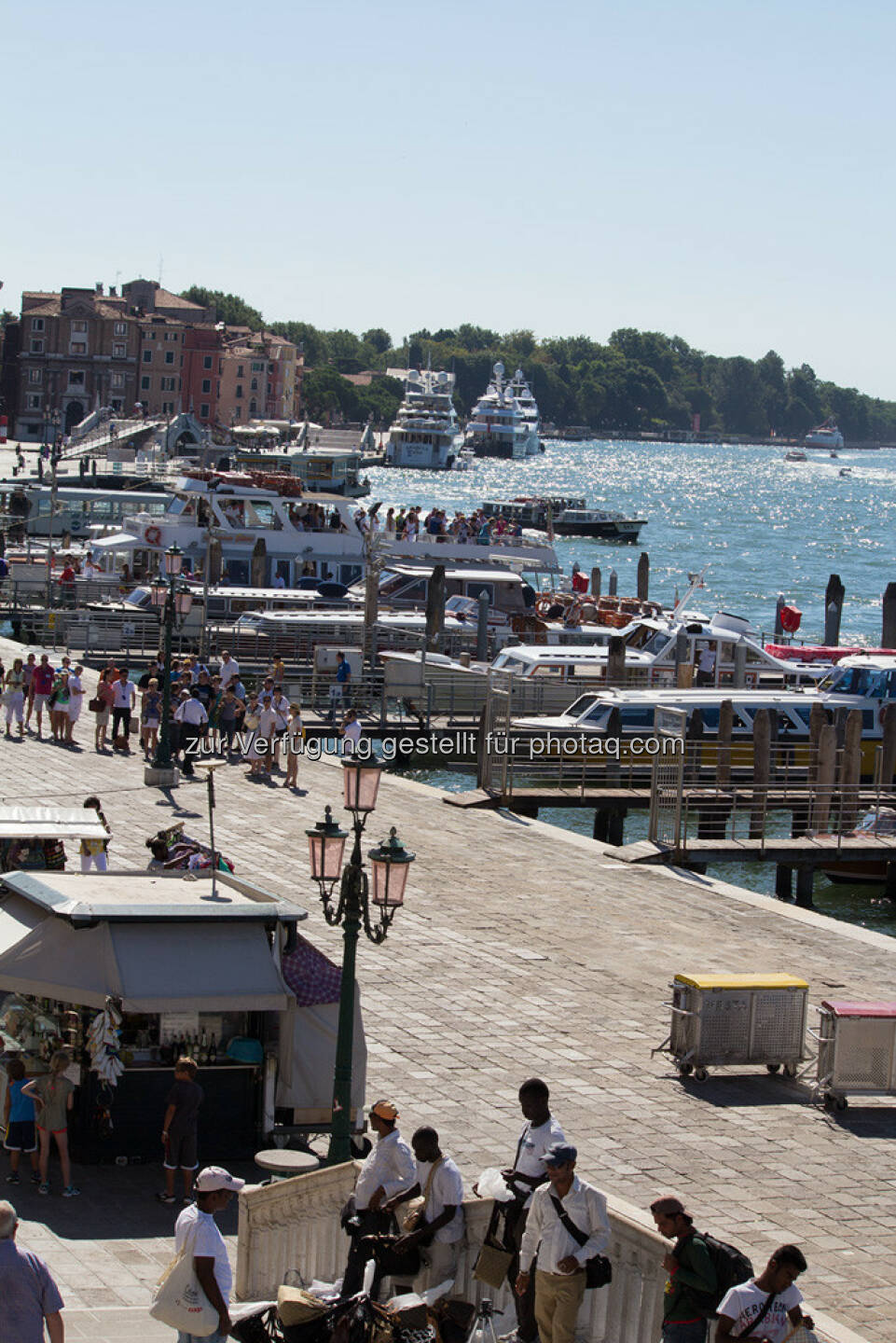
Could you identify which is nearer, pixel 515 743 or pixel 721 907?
pixel 721 907

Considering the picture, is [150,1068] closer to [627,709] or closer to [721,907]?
[721,907]

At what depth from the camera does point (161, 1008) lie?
11.5 meters

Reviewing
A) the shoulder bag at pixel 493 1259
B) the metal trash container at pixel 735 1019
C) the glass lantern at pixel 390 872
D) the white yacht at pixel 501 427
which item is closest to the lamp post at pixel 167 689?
the metal trash container at pixel 735 1019

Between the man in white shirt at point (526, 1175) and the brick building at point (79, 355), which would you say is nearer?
the man in white shirt at point (526, 1175)

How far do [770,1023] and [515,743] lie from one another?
1588 cm

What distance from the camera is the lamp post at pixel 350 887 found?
36.4 feet

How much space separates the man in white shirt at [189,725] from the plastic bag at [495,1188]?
17.4 metres

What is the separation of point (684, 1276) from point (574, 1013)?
26.3ft

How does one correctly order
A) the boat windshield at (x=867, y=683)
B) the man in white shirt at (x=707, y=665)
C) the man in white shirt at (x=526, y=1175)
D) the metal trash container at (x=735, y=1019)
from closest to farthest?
1. the man in white shirt at (x=526, y=1175)
2. the metal trash container at (x=735, y=1019)
3. the boat windshield at (x=867, y=683)
4. the man in white shirt at (x=707, y=665)

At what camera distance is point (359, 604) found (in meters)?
44.1

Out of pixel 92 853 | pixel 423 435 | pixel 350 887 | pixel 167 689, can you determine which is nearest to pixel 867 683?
pixel 167 689

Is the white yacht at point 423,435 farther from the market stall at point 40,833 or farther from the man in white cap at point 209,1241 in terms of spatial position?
the man in white cap at point 209,1241

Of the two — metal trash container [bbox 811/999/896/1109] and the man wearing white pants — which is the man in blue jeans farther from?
the man wearing white pants

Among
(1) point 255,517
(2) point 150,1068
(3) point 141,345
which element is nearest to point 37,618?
(1) point 255,517
